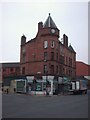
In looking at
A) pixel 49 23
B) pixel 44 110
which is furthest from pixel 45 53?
pixel 44 110

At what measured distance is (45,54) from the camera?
58.6 metres

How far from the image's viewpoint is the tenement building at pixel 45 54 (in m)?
57.9

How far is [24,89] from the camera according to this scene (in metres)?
58.2

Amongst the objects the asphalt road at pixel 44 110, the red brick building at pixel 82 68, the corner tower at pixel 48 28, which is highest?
the corner tower at pixel 48 28

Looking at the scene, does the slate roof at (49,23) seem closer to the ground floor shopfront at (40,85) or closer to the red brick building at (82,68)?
the ground floor shopfront at (40,85)

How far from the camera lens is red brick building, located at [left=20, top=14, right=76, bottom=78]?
58.0m

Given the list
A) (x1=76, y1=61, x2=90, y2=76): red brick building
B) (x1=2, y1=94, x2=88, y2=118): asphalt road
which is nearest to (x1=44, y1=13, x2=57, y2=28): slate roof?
(x1=76, y1=61, x2=90, y2=76): red brick building

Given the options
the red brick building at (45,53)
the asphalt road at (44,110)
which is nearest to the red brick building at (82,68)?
the red brick building at (45,53)

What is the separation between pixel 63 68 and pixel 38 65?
7.83 metres

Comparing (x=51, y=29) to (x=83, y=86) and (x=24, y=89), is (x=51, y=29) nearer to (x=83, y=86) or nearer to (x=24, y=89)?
(x=24, y=89)

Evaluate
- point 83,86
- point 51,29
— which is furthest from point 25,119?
point 83,86

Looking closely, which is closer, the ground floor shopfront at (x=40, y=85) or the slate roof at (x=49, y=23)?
the ground floor shopfront at (x=40, y=85)

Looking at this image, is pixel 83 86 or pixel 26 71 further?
pixel 83 86

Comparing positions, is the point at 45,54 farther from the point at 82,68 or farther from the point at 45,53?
the point at 82,68
